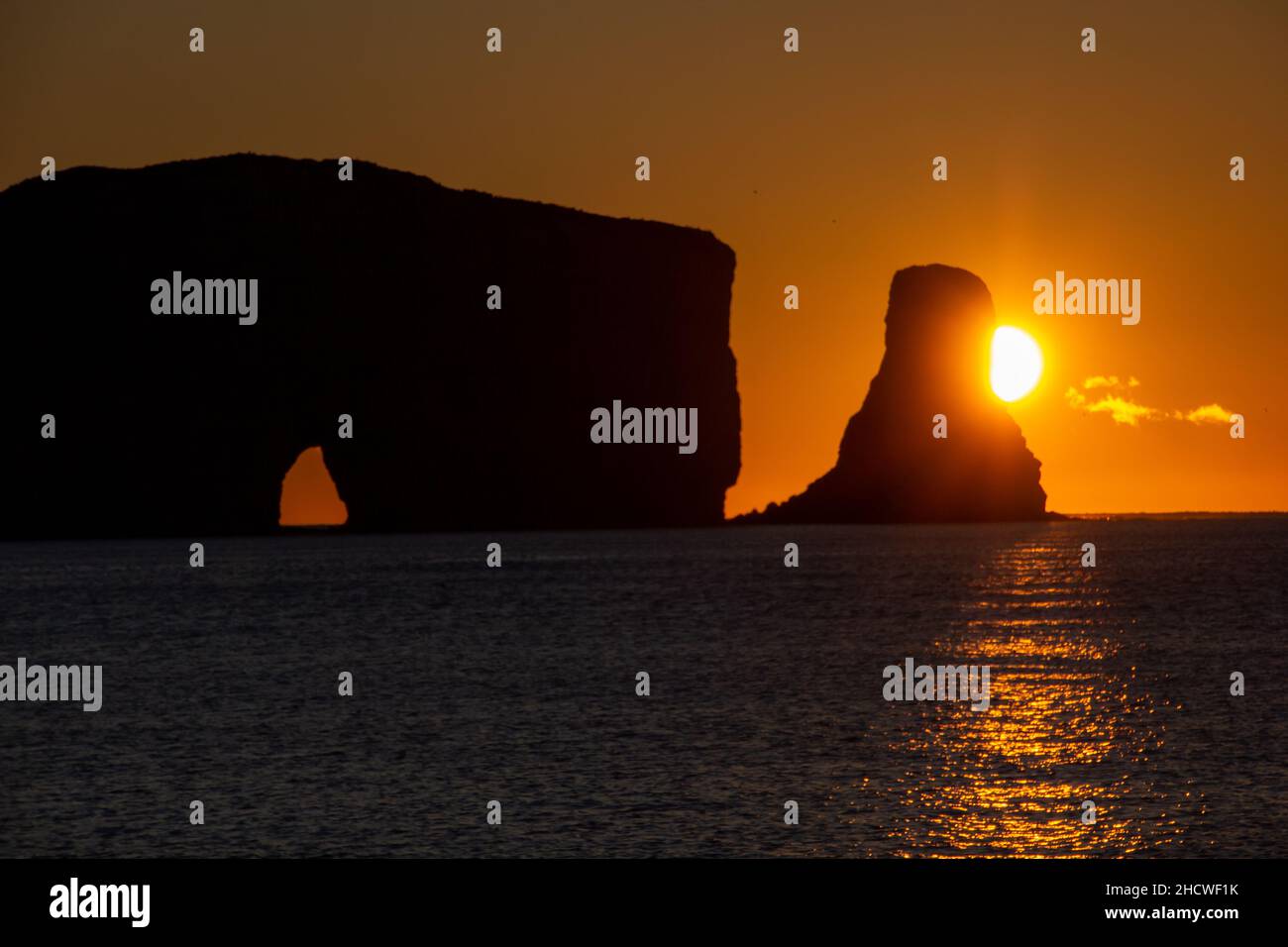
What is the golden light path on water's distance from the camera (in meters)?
27.1

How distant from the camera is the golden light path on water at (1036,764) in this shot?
88.8 ft

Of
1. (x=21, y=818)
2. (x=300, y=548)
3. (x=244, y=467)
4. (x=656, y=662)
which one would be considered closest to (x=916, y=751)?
(x=21, y=818)

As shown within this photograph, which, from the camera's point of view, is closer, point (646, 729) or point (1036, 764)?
point (1036, 764)

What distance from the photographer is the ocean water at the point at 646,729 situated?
27.7 metres

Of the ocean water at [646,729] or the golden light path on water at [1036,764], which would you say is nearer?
the golden light path on water at [1036,764]

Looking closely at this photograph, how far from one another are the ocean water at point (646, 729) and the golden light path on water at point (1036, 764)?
11 centimetres

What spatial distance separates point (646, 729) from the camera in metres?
40.2

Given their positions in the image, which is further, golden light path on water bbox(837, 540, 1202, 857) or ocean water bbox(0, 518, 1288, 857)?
ocean water bbox(0, 518, 1288, 857)

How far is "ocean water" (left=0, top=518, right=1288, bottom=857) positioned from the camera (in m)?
27.7

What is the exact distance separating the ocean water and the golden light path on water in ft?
0.36

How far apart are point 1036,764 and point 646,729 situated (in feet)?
32.2

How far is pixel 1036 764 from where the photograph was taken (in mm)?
34125

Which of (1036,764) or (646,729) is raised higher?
(646,729)
